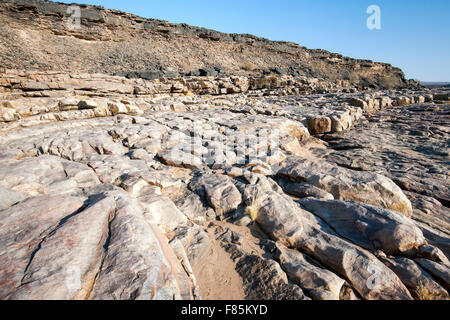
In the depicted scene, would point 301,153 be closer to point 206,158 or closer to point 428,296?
point 206,158

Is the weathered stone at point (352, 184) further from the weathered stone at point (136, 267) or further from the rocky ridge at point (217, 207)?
the weathered stone at point (136, 267)

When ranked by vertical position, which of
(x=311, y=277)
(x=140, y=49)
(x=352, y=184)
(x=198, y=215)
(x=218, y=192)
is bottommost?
(x=311, y=277)

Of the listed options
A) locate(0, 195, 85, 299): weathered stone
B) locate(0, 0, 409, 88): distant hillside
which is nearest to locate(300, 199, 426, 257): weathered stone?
locate(0, 195, 85, 299): weathered stone

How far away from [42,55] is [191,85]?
605 inches

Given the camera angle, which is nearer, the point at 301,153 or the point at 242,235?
the point at 242,235

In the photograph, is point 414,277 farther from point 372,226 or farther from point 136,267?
point 136,267

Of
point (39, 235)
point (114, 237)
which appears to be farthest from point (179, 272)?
point (39, 235)

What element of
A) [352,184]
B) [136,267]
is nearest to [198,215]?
[136,267]

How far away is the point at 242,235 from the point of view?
2842 millimetres

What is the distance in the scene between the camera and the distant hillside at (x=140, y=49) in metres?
20.2

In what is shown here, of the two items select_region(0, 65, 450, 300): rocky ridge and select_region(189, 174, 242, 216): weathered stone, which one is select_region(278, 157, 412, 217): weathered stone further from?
select_region(189, 174, 242, 216): weathered stone

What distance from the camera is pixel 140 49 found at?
2555 cm

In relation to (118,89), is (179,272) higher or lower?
lower
